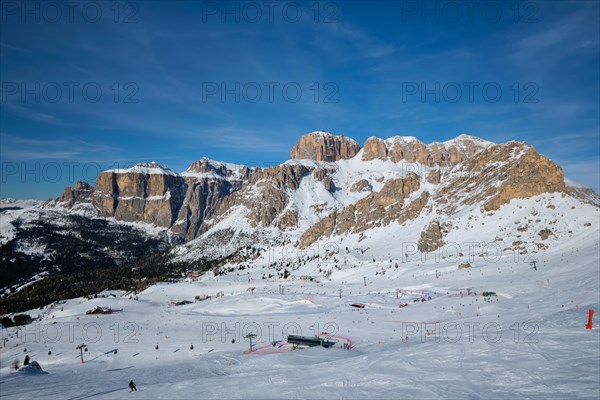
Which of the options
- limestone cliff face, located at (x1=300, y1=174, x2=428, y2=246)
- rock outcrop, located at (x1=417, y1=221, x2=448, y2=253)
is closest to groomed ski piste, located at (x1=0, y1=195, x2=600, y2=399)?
rock outcrop, located at (x1=417, y1=221, x2=448, y2=253)

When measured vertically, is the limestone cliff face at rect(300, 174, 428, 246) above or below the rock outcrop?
above

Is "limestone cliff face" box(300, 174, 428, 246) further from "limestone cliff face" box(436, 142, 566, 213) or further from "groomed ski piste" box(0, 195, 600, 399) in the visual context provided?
"groomed ski piste" box(0, 195, 600, 399)

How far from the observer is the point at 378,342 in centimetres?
2873

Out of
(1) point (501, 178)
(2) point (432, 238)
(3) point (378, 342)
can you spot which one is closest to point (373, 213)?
(2) point (432, 238)

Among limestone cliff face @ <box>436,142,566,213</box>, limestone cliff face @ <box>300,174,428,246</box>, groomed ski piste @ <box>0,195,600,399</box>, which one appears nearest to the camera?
groomed ski piste @ <box>0,195,600,399</box>

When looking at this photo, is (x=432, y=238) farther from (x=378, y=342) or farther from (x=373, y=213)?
(x=378, y=342)

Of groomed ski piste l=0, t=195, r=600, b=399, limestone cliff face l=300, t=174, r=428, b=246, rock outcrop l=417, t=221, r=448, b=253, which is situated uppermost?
limestone cliff face l=300, t=174, r=428, b=246

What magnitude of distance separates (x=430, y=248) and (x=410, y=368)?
281 ft

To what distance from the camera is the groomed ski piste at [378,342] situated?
1434 cm

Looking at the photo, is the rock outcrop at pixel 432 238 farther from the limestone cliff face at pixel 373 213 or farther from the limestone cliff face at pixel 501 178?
the limestone cliff face at pixel 373 213

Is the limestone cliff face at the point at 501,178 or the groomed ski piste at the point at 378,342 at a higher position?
the limestone cliff face at the point at 501,178

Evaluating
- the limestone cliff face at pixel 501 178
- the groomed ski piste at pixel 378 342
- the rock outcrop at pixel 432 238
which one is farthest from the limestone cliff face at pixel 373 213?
the groomed ski piste at pixel 378 342

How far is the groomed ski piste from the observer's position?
1434 cm

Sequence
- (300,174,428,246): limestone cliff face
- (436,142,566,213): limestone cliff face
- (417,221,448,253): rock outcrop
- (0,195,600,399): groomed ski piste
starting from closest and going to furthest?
(0,195,600,399): groomed ski piste → (436,142,566,213): limestone cliff face → (417,221,448,253): rock outcrop → (300,174,428,246): limestone cliff face
